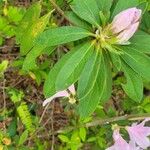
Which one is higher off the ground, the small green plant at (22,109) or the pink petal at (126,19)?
the pink petal at (126,19)

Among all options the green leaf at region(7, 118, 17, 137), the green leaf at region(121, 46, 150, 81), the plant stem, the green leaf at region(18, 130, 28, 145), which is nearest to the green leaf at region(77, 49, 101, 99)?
the green leaf at region(121, 46, 150, 81)

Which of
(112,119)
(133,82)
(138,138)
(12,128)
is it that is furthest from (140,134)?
(12,128)

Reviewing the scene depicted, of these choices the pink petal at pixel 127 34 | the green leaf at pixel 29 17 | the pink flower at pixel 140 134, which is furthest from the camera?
the pink flower at pixel 140 134

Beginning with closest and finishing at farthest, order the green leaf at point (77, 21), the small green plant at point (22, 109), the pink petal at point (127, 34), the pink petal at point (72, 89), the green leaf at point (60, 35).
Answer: the pink petal at point (127, 34) → the green leaf at point (60, 35) → the green leaf at point (77, 21) → the pink petal at point (72, 89) → the small green plant at point (22, 109)

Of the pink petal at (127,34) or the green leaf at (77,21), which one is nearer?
the pink petal at (127,34)

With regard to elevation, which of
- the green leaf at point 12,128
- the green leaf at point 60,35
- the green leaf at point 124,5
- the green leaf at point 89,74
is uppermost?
the green leaf at point 124,5

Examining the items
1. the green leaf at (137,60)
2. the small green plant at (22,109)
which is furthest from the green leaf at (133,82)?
the small green plant at (22,109)

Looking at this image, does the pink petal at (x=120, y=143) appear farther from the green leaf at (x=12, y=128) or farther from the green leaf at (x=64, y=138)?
the green leaf at (x=12, y=128)
